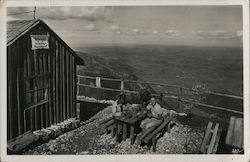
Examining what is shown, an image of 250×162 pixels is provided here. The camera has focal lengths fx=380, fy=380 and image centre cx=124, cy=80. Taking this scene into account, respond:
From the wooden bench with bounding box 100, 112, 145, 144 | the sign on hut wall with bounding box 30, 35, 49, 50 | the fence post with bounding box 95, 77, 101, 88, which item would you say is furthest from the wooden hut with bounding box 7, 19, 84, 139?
the wooden bench with bounding box 100, 112, 145, 144

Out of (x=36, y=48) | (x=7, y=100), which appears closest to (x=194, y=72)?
(x=36, y=48)

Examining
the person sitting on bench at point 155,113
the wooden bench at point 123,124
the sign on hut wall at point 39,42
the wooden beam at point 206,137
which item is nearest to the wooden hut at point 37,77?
A: the sign on hut wall at point 39,42

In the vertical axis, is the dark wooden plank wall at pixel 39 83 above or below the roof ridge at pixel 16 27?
below

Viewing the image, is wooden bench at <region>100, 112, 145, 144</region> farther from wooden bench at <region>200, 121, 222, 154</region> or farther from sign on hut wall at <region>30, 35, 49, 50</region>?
sign on hut wall at <region>30, 35, 49, 50</region>

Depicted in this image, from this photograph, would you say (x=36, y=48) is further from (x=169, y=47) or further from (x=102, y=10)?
(x=169, y=47)

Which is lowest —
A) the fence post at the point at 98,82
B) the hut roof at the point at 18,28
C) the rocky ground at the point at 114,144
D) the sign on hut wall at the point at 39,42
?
the rocky ground at the point at 114,144

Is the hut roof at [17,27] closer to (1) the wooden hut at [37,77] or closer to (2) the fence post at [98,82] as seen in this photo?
(1) the wooden hut at [37,77]

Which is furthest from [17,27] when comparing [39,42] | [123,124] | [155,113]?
[155,113]
